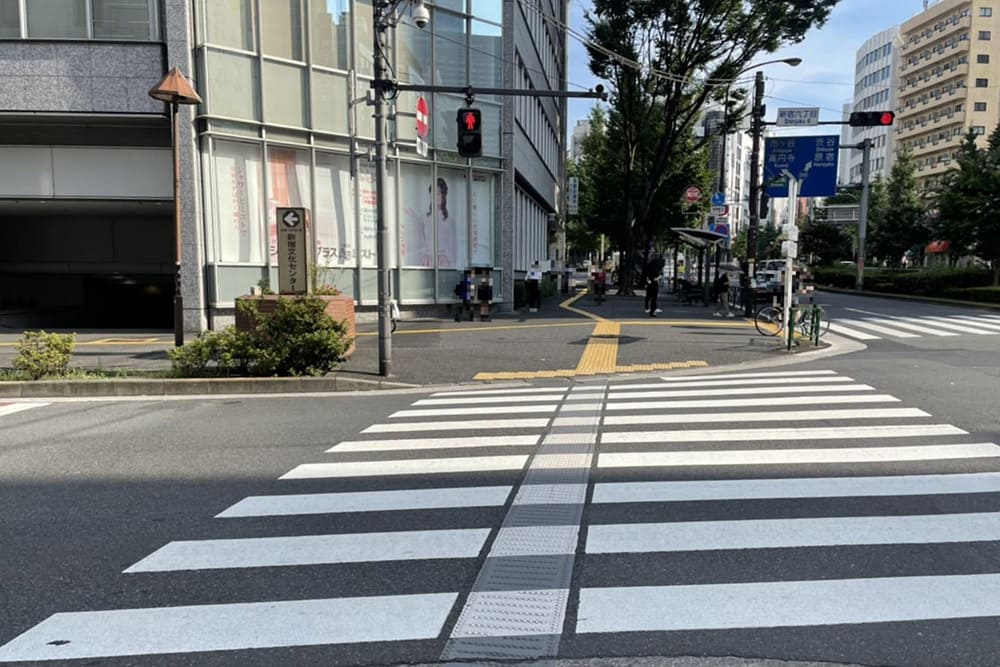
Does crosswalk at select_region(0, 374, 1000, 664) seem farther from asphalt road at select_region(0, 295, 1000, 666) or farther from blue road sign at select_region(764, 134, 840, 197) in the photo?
blue road sign at select_region(764, 134, 840, 197)

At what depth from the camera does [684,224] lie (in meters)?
40.6

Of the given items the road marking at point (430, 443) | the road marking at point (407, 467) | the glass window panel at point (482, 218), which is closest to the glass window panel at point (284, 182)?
the glass window panel at point (482, 218)

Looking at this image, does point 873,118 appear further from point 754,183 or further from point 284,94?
point 284,94

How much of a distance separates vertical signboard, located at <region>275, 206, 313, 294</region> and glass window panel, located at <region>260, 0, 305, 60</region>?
23.7 feet

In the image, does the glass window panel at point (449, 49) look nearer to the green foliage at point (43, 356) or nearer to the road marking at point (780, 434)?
the green foliage at point (43, 356)

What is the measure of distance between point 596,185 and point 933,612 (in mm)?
40057

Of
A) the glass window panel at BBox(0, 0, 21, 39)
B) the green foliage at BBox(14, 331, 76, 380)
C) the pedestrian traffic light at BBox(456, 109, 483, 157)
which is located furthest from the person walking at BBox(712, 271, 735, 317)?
the glass window panel at BBox(0, 0, 21, 39)

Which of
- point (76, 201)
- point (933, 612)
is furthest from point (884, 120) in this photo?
point (76, 201)

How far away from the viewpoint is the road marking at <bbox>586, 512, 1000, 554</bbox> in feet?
13.8

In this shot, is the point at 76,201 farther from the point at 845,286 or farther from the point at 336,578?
the point at 845,286

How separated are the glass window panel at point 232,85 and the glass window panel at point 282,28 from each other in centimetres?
75

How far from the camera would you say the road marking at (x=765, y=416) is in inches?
308

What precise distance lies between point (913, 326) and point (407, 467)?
737 inches

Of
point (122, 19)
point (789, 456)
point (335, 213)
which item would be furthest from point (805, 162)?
point (122, 19)
